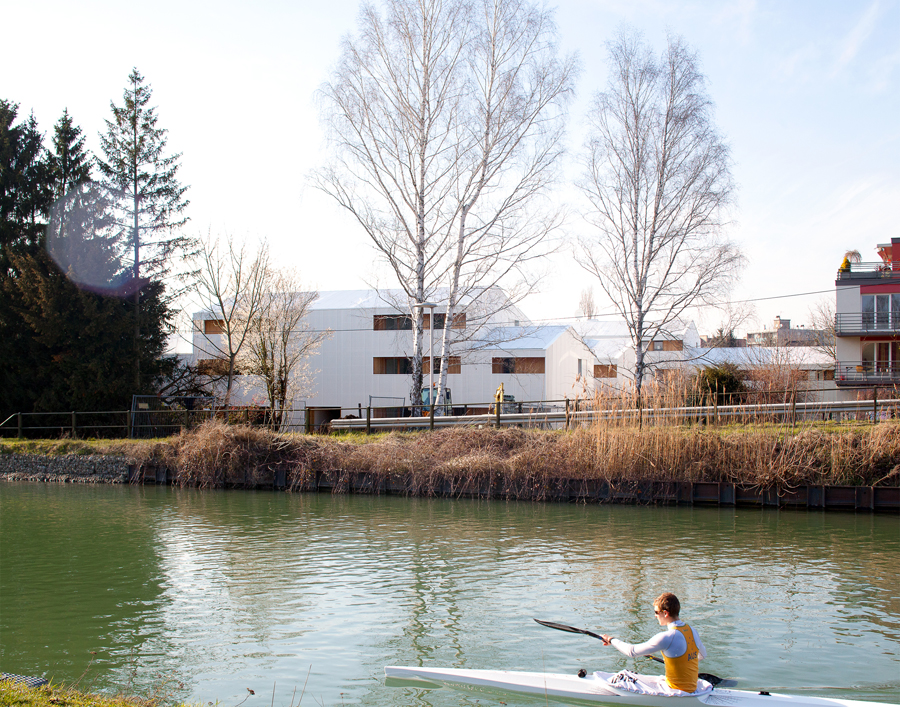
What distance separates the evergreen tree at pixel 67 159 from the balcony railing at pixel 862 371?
35802mm

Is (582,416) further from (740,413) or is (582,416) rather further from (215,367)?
(215,367)

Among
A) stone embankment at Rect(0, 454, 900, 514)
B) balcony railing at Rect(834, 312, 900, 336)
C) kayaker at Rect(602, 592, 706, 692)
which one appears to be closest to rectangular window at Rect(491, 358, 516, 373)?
balcony railing at Rect(834, 312, 900, 336)

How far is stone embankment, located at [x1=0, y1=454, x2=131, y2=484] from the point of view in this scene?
2355cm

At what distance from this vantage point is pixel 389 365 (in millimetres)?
38062

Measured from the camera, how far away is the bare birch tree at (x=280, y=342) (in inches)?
1432

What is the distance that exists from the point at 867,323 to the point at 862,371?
2.42 m

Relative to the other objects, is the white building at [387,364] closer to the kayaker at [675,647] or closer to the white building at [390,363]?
the white building at [390,363]

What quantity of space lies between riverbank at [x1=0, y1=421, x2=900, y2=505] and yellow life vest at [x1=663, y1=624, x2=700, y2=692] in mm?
11603

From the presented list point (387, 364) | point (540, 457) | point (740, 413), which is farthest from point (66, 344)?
point (740, 413)

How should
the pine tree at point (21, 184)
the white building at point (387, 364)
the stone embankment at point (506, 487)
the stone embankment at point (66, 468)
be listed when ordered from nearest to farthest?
the stone embankment at point (506, 487)
the stone embankment at point (66, 468)
the pine tree at point (21, 184)
the white building at point (387, 364)

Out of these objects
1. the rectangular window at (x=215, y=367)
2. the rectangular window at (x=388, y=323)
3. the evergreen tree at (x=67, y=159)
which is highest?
the evergreen tree at (x=67, y=159)

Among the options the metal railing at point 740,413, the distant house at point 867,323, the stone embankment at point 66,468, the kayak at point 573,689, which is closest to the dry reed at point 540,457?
the metal railing at point 740,413

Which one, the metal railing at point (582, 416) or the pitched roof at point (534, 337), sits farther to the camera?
the pitched roof at point (534, 337)

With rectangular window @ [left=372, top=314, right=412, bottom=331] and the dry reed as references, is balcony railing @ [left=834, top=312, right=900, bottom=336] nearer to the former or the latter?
rectangular window @ [left=372, top=314, right=412, bottom=331]
